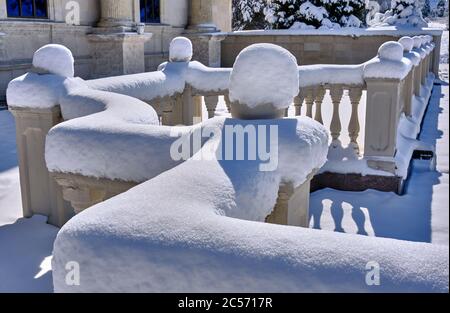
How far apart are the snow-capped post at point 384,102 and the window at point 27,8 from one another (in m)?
7.52

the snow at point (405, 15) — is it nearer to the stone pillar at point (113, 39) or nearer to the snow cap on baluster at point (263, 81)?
the stone pillar at point (113, 39)

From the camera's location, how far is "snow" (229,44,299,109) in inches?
98.4

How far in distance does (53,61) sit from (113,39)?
8495mm

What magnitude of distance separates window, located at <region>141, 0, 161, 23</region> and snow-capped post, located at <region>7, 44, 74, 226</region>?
11860 millimetres

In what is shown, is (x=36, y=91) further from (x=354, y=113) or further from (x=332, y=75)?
(x=354, y=113)

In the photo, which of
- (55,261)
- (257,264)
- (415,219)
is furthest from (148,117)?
(415,219)

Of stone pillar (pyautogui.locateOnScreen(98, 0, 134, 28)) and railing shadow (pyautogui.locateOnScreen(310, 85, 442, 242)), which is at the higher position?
stone pillar (pyautogui.locateOnScreen(98, 0, 134, 28))

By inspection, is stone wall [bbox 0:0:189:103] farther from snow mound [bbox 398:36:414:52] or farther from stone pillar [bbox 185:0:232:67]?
snow mound [bbox 398:36:414:52]

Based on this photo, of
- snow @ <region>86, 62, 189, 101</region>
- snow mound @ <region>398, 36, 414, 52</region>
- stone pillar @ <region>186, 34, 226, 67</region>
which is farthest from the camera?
stone pillar @ <region>186, 34, 226, 67</region>

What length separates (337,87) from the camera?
5859mm

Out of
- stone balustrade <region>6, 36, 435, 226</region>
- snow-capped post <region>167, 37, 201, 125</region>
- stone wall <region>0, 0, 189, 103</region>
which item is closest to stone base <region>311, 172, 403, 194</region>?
stone balustrade <region>6, 36, 435, 226</region>

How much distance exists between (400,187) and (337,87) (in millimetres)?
1263

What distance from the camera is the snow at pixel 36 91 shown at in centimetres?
365

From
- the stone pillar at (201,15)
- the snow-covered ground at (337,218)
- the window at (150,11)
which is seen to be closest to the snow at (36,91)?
the snow-covered ground at (337,218)
